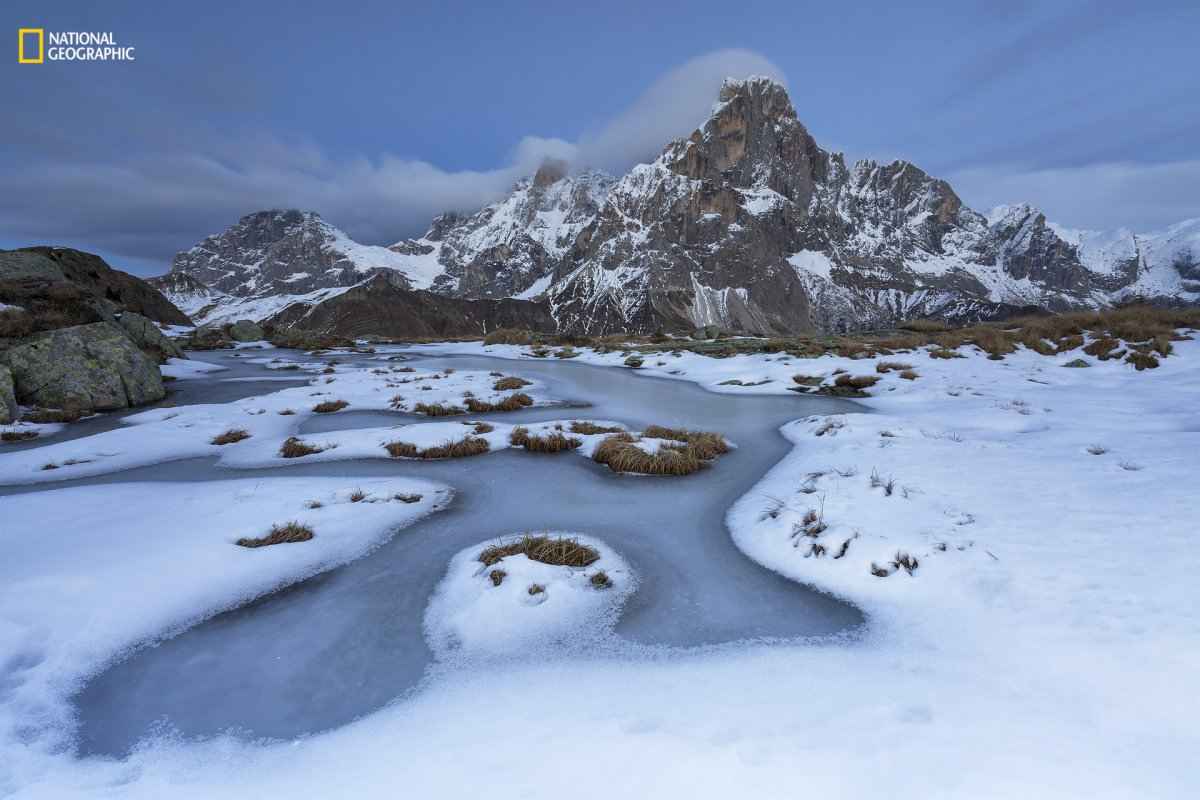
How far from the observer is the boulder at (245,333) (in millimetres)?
60188

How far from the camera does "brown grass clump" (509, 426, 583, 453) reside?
1109 cm

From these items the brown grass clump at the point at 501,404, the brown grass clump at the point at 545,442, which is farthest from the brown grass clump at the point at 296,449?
the brown grass clump at the point at 501,404

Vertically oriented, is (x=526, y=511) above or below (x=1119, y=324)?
below

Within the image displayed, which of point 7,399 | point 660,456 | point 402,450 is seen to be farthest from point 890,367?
point 7,399

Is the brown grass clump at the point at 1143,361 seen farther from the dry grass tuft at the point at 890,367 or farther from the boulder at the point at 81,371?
the boulder at the point at 81,371

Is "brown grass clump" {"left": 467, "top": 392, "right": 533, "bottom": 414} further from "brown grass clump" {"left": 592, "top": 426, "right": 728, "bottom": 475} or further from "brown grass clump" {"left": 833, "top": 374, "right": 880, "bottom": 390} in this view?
"brown grass clump" {"left": 833, "top": 374, "right": 880, "bottom": 390}

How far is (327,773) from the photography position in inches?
123

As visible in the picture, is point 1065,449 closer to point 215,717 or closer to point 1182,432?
point 1182,432

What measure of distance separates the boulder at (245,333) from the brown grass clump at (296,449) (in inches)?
2376

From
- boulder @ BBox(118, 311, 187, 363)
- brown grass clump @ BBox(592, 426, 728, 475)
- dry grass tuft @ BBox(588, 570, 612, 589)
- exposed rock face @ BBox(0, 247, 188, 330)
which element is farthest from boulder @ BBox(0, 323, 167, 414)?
dry grass tuft @ BBox(588, 570, 612, 589)

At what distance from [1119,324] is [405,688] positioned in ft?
96.7

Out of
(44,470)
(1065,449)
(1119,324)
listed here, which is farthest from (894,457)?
(1119,324)

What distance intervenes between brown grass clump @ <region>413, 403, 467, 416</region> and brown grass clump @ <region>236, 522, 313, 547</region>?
9260mm

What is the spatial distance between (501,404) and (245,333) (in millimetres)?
58539
